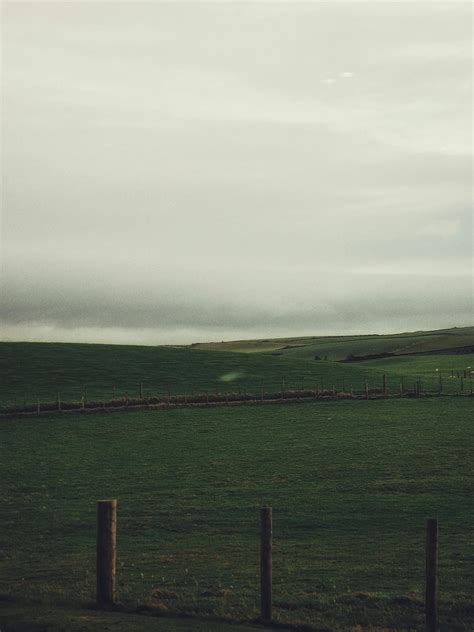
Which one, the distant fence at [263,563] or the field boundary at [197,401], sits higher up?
the distant fence at [263,563]

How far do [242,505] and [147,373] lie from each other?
168ft

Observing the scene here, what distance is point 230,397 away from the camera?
209ft

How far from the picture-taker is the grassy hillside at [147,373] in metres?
69.1

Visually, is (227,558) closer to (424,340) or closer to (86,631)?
(86,631)

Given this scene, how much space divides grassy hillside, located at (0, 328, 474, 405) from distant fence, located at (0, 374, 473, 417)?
1.49m

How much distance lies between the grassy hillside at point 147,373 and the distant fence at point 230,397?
1494 mm

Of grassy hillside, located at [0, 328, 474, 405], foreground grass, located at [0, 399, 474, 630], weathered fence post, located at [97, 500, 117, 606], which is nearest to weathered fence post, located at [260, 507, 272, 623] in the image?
foreground grass, located at [0, 399, 474, 630]

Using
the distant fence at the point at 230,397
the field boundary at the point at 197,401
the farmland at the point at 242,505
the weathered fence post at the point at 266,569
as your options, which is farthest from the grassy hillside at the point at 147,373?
the weathered fence post at the point at 266,569

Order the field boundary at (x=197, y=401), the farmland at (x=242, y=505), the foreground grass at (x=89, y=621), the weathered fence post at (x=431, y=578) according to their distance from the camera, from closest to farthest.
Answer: the foreground grass at (x=89, y=621) < the weathered fence post at (x=431, y=578) < the farmland at (x=242, y=505) < the field boundary at (x=197, y=401)

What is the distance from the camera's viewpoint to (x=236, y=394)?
65125 millimetres

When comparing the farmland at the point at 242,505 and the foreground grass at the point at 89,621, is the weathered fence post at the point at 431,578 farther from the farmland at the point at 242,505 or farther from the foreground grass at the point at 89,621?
the foreground grass at the point at 89,621

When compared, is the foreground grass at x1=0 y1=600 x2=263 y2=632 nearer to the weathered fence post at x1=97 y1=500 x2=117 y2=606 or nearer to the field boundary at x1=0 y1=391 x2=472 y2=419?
the weathered fence post at x1=97 y1=500 x2=117 y2=606

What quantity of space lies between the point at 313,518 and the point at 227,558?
706 centimetres

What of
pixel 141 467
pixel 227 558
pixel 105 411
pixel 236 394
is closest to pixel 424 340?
pixel 236 394
